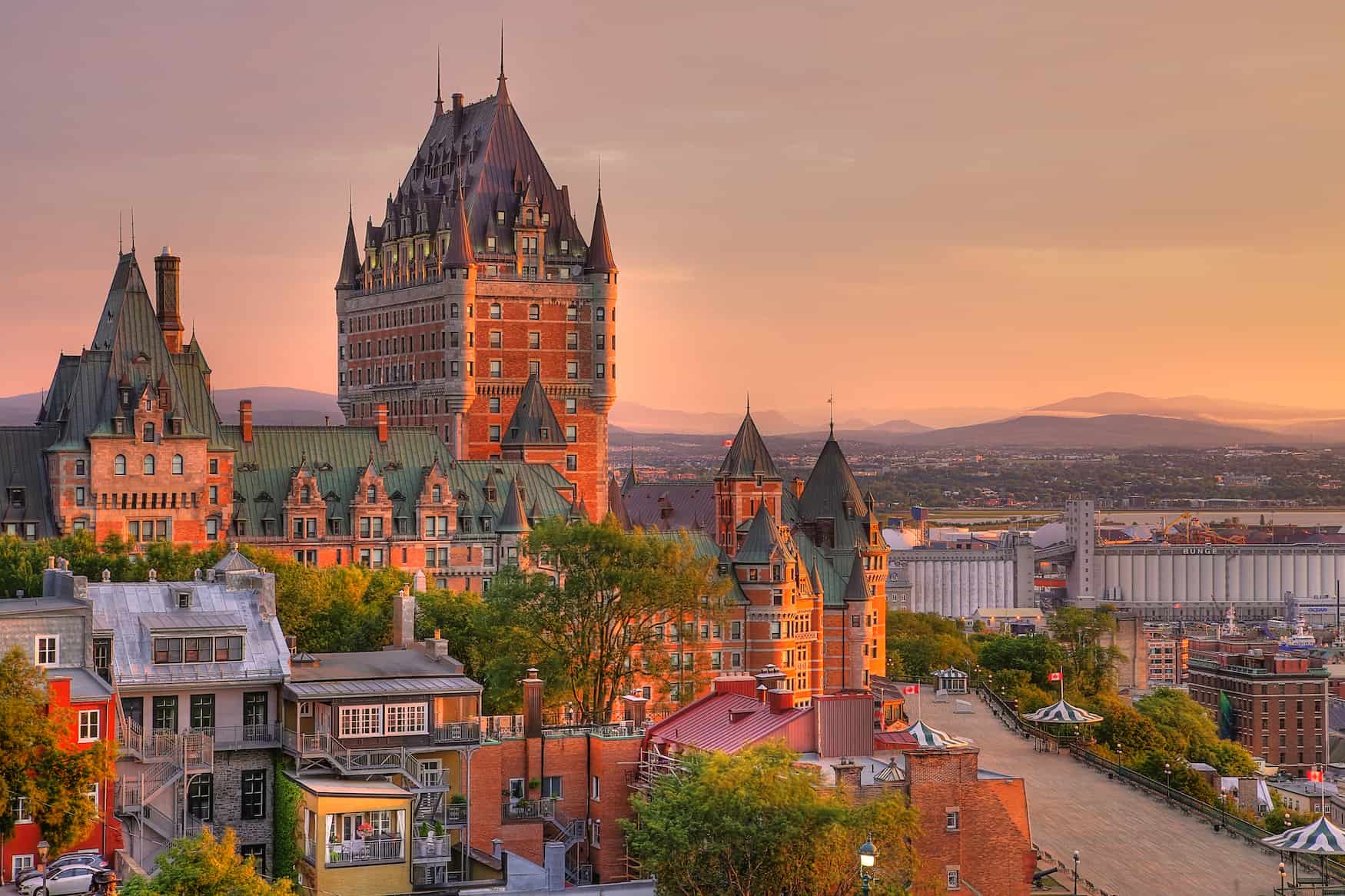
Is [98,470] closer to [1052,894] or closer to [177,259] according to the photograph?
[177,259]

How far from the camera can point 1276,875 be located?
10819 centimetres

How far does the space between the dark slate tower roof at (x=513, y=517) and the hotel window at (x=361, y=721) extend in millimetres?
90641

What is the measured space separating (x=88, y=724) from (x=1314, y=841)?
5525 centimetres

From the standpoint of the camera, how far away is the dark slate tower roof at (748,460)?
187125 mm

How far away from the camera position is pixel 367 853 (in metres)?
79.4

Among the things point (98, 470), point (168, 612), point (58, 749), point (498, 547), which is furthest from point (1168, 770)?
point (58, 749)

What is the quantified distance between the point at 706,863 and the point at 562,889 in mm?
5071

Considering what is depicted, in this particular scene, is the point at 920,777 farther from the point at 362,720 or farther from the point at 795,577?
the point at 795,577

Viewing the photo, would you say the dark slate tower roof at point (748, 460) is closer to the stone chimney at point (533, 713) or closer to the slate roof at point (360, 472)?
the slate roof at point (360, 472)

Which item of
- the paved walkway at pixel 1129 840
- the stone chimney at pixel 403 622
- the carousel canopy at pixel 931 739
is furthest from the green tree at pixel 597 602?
the carousel canopy at pixel 931 739

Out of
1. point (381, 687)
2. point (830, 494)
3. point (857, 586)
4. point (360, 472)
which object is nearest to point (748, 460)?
point (830, 494)

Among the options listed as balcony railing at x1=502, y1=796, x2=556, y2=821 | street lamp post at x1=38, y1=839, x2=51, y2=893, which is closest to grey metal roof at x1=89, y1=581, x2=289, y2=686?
balcony railing at x1=502, y1=796, x2=556, y2=821

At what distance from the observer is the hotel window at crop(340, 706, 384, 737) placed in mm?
86000

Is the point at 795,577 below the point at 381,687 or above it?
below
